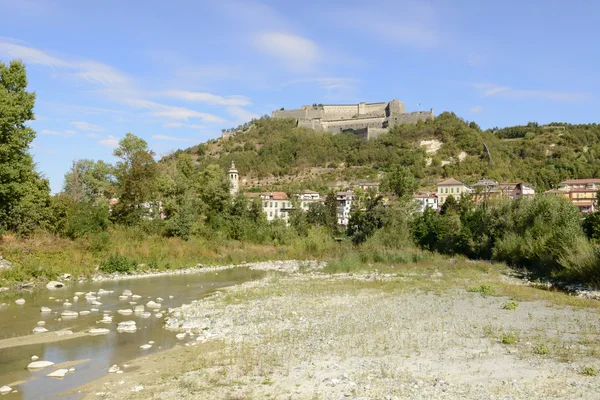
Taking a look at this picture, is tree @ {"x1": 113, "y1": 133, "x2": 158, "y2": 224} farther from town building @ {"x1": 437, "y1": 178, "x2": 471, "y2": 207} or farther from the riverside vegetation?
town building @ {"x1": 437, "y1": 178, "x2": 471, "y2": 207}

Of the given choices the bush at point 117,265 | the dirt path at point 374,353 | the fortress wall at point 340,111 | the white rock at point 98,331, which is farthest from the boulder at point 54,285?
the fortress wall at point 340,111

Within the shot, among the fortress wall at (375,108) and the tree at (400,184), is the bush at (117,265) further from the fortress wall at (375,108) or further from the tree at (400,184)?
the fortress wall at (375,108)

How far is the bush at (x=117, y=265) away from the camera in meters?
27.1

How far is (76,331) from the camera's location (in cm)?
1340

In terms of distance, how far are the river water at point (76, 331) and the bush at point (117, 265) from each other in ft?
9.92

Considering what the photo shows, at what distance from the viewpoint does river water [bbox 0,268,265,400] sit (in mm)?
9211

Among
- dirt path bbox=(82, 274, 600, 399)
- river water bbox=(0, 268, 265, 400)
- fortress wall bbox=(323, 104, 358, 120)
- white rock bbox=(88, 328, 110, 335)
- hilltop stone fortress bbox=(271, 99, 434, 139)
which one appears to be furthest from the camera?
fortress wall bbox=(323, 104, 358, 120)

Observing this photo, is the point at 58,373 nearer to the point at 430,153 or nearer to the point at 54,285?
the point at 54,285

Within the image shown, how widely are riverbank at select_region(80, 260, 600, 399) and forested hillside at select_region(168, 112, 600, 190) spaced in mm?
82742

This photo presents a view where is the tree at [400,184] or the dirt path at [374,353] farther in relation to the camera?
the tree at [400,184]

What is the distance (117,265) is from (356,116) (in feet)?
416

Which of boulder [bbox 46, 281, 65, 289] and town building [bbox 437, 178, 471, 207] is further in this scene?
town building [bbox 437, 178, 471, 207]

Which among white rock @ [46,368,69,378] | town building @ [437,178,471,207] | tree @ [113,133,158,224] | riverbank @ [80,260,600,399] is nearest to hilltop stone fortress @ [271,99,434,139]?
town building @ [437,178,471,207]

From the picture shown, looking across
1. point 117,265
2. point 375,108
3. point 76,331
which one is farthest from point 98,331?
point 375,108
